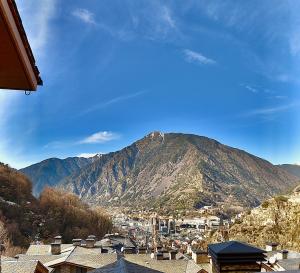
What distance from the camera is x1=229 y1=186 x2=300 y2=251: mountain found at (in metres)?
47.7

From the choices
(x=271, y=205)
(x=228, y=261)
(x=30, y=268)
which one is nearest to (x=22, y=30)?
(x=228, y=261)

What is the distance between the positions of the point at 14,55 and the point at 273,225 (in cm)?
5159

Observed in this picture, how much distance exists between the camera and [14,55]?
8.39 ft

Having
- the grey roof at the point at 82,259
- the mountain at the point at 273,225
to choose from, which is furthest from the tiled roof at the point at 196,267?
the mountain at the point at 273,225

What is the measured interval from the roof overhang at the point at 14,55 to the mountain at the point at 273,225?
147ft

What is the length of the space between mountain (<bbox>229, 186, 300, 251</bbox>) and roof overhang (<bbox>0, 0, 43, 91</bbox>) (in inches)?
1766

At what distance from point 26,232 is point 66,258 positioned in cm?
6203

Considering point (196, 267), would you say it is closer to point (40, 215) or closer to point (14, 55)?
point (14, 55)

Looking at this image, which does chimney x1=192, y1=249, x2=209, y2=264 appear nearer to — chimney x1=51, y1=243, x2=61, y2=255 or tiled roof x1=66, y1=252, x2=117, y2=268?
tiled roof x1=66, y1=252, x2=117, y2=268

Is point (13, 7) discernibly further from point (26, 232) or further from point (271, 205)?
point (26, 232)

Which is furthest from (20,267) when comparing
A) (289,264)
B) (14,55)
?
(289,264)

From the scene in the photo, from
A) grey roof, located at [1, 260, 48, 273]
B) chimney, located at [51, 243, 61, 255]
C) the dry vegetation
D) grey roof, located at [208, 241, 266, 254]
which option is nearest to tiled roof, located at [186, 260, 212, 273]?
chimney, located at [51, 243, 61, 255]

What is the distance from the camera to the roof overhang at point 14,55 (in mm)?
2254

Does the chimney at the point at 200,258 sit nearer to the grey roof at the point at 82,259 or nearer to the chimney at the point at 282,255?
the chimney at the point at 282,255
